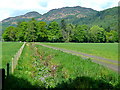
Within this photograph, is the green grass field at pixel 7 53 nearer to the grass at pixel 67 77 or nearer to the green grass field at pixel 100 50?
the grass at pixel 67 77

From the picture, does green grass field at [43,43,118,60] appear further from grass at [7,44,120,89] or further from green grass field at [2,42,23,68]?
green grass field at [2,42,23,68]

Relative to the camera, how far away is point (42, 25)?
306ft

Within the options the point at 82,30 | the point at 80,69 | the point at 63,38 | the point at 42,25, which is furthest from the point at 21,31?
the point at 80,69

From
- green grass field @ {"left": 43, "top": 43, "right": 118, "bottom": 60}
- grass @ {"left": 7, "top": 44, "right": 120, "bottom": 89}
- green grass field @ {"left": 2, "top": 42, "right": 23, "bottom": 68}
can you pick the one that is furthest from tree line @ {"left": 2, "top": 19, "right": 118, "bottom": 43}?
grass @ {"left": 7, "top": 44, "right": 120, "bottom": 89}

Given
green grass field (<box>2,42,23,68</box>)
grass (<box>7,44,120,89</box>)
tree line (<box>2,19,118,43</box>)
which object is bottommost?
grass (<box>7,44,120,89</box>)

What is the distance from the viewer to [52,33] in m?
93.0

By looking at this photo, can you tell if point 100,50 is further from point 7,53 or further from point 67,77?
point 67,77

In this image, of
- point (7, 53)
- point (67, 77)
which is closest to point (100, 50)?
point (7, 53)

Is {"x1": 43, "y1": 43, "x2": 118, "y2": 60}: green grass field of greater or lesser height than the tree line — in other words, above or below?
below

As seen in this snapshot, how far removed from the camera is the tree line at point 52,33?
292 ft

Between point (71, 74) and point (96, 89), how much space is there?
3319 millimetres

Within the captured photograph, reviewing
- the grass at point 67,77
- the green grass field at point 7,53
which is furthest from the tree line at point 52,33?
the grass at point 67,77

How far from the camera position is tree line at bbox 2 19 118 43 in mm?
88938

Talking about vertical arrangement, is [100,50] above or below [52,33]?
below
